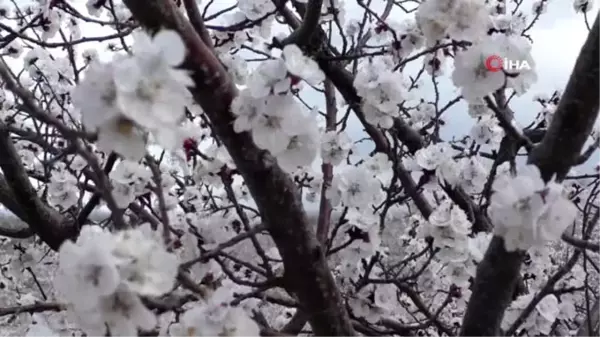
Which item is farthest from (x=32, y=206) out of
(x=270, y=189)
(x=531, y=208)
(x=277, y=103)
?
(x=531, y=208)

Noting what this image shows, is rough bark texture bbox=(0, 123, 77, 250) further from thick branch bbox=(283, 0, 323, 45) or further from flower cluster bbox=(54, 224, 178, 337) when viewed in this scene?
flower cluster bbox=(54, 224, 178, 337)

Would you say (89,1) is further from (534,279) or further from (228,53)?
(534,279)

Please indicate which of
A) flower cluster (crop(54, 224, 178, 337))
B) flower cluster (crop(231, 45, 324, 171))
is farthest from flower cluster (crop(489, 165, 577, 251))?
flower cluster (crop(54, 224, 178, 337))

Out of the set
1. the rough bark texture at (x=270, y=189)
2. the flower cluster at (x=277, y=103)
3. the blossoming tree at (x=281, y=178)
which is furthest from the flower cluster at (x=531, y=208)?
the rough bark texture at (x=270, y=189)

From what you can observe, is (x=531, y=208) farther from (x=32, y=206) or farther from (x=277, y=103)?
Answer: (x=32, y=206)

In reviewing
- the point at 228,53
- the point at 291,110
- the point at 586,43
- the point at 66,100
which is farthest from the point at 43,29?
the point at 586,43

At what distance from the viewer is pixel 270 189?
1392mm

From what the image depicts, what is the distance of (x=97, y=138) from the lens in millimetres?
838

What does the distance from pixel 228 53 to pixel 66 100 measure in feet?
3.60

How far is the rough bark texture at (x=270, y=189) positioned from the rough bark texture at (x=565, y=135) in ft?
1.29

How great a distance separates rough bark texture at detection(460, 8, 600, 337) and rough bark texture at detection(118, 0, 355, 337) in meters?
0.39

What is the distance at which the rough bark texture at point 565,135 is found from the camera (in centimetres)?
121

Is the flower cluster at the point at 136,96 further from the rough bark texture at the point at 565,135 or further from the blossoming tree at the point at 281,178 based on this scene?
the rough bark texture at the point at 565,135

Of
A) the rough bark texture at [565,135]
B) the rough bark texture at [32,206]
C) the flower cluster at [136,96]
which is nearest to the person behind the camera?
the flower cluster at [136,96]
